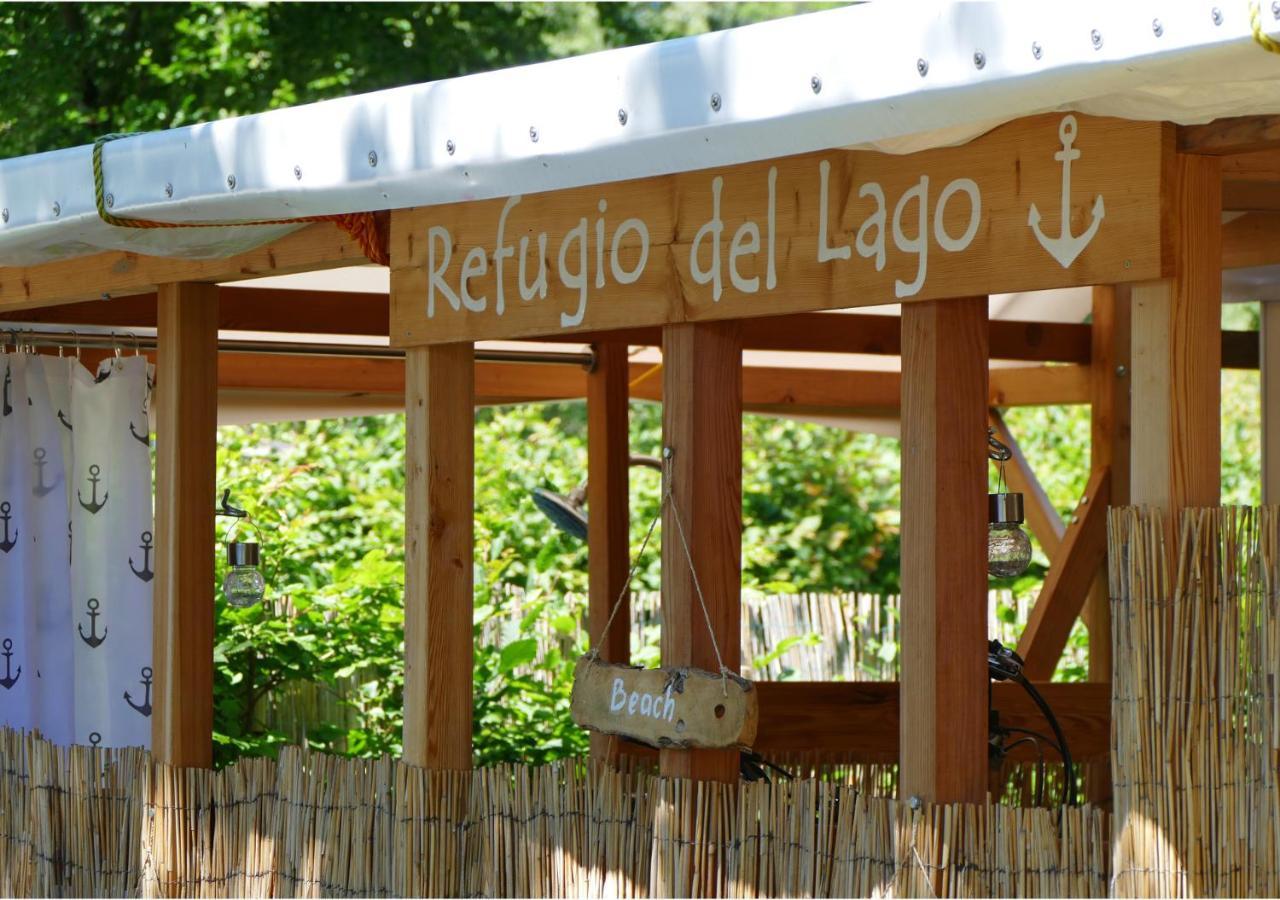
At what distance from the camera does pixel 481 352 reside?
6.04m

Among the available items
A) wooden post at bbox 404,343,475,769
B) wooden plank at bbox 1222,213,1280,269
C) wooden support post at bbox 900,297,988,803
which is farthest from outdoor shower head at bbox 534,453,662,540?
wooden support post at bbox 900,297,988,803

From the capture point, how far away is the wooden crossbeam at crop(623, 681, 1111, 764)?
16.8ft

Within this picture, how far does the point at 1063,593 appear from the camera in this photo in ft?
18.5

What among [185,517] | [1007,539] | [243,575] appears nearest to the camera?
[1007,539]

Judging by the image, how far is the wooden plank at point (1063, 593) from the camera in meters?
5.61

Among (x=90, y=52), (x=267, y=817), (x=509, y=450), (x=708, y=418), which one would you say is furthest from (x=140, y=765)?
(x=90, y=52)

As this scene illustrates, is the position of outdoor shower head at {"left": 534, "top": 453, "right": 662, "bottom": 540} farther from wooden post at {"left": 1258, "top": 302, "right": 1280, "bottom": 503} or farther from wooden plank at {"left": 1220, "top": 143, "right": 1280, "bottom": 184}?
wooden plank at {"left": 1220, "top": 143, "right": 1280, "bottom": 184}

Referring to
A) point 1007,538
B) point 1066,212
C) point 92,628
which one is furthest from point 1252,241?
point 92,628

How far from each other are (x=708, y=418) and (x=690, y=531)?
0.76 ft

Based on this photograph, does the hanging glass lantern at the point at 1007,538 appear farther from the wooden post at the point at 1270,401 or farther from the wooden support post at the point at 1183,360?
the wooden post at the point at 1270,401

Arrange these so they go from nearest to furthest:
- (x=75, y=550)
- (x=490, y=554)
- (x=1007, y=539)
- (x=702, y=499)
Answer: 1. (x=702, y=499)
2. (x=1007, y=539)
3. (x=75, y=550)
4. (x=490, y=554)

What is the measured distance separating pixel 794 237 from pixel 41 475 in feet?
9.84

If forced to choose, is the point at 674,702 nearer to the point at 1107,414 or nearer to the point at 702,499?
the point at 702,499

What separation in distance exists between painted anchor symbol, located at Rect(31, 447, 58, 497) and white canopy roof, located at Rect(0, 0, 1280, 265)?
1397mm
